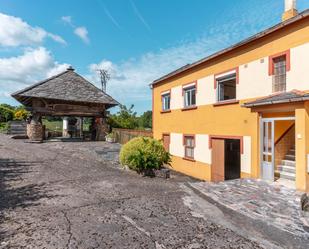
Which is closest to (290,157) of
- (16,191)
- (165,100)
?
(16,191)

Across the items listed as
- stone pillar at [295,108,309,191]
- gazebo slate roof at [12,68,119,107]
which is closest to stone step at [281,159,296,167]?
stone pillar at [295,108,309,191]

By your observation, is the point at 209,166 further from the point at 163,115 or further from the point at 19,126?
the point at 19,126

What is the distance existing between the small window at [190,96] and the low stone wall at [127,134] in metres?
6.06

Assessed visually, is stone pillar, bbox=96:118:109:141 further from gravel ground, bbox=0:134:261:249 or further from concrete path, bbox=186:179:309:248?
concrete path, bbox=186:179:309:248

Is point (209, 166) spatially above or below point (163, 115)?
below

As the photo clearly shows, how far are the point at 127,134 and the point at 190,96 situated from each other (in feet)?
29.2

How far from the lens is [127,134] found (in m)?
21.9

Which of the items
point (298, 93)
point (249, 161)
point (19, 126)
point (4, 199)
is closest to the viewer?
point (4, 199)

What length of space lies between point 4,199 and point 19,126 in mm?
27093

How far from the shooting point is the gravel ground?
418 centimetres

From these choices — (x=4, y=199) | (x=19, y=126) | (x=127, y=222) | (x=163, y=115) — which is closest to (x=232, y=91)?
(x=163, y=115)

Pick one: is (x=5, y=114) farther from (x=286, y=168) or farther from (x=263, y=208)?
(x=263, y=208)

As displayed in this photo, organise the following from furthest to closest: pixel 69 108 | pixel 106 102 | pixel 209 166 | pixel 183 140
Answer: pixel 106 102 < pixel 69 108 < pixel 183 140 < pixel 209 166

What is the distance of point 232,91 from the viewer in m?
11.6
